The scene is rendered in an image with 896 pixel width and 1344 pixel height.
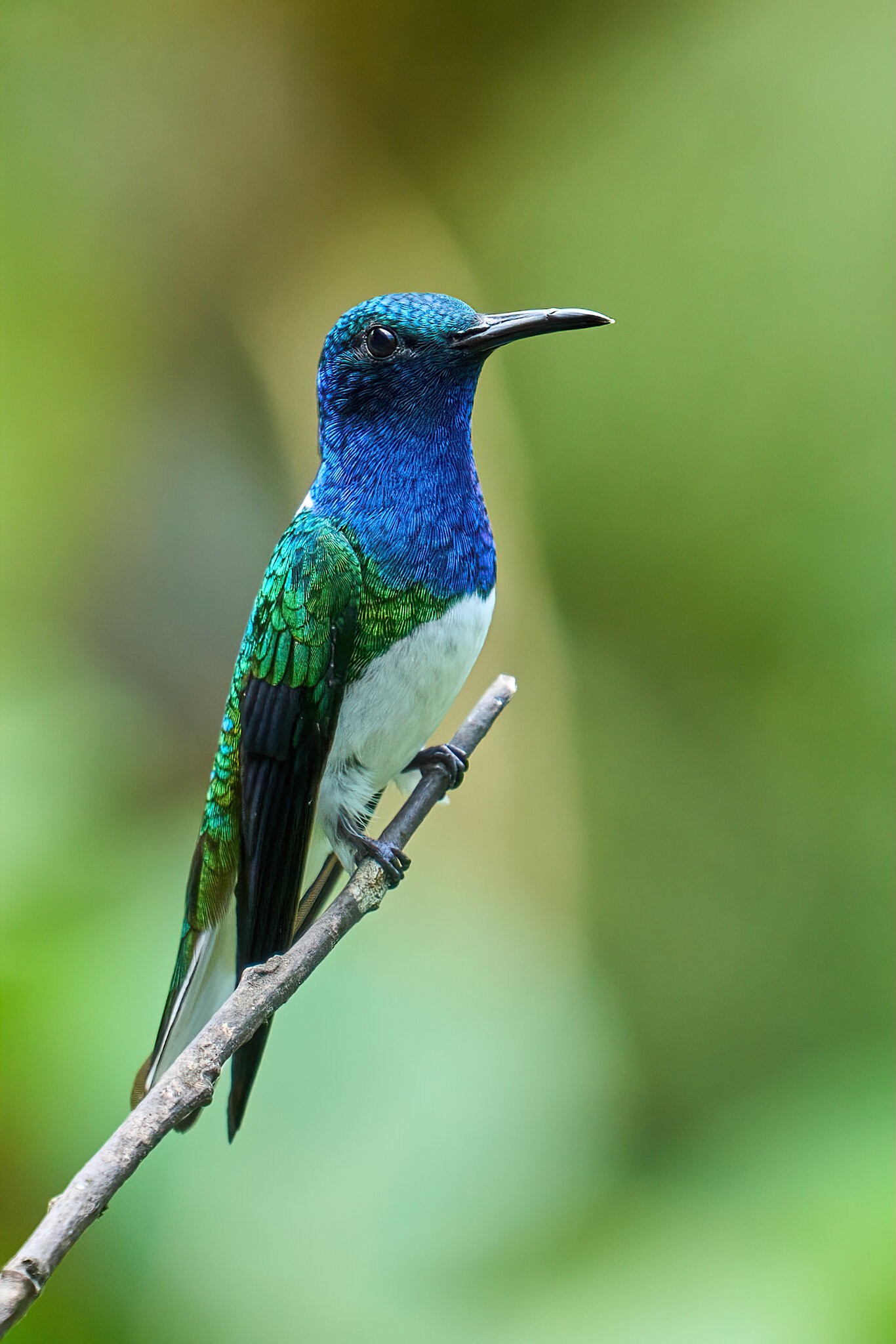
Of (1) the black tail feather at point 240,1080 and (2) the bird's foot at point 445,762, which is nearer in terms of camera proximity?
(1) the black tail feather at point 240,1080

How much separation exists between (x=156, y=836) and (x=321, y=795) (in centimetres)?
105

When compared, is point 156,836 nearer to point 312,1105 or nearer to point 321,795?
point 312,1105

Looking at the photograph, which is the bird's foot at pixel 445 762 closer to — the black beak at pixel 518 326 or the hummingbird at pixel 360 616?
the hummingbird at pixel 360 616

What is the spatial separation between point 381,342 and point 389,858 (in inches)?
20.6

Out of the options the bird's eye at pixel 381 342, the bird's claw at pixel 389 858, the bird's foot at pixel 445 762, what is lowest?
the bird's claw at pixel 389 858

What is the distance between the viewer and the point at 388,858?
1.12 metres

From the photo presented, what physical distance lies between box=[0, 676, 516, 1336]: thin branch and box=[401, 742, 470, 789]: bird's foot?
23 cm

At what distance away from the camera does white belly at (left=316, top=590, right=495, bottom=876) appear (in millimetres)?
1166

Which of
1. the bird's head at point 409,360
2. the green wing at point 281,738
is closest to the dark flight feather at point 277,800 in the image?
the green wing at point 281,738

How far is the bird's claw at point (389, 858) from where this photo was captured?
43.7 inches

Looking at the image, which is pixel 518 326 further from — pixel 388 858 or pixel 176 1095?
pixel 176 1095

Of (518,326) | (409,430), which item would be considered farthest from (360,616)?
(518,326)

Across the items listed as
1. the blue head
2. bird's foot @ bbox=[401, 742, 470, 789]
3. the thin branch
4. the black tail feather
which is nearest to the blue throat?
the blue head

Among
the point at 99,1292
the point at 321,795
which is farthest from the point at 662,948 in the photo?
the point at 321,795
